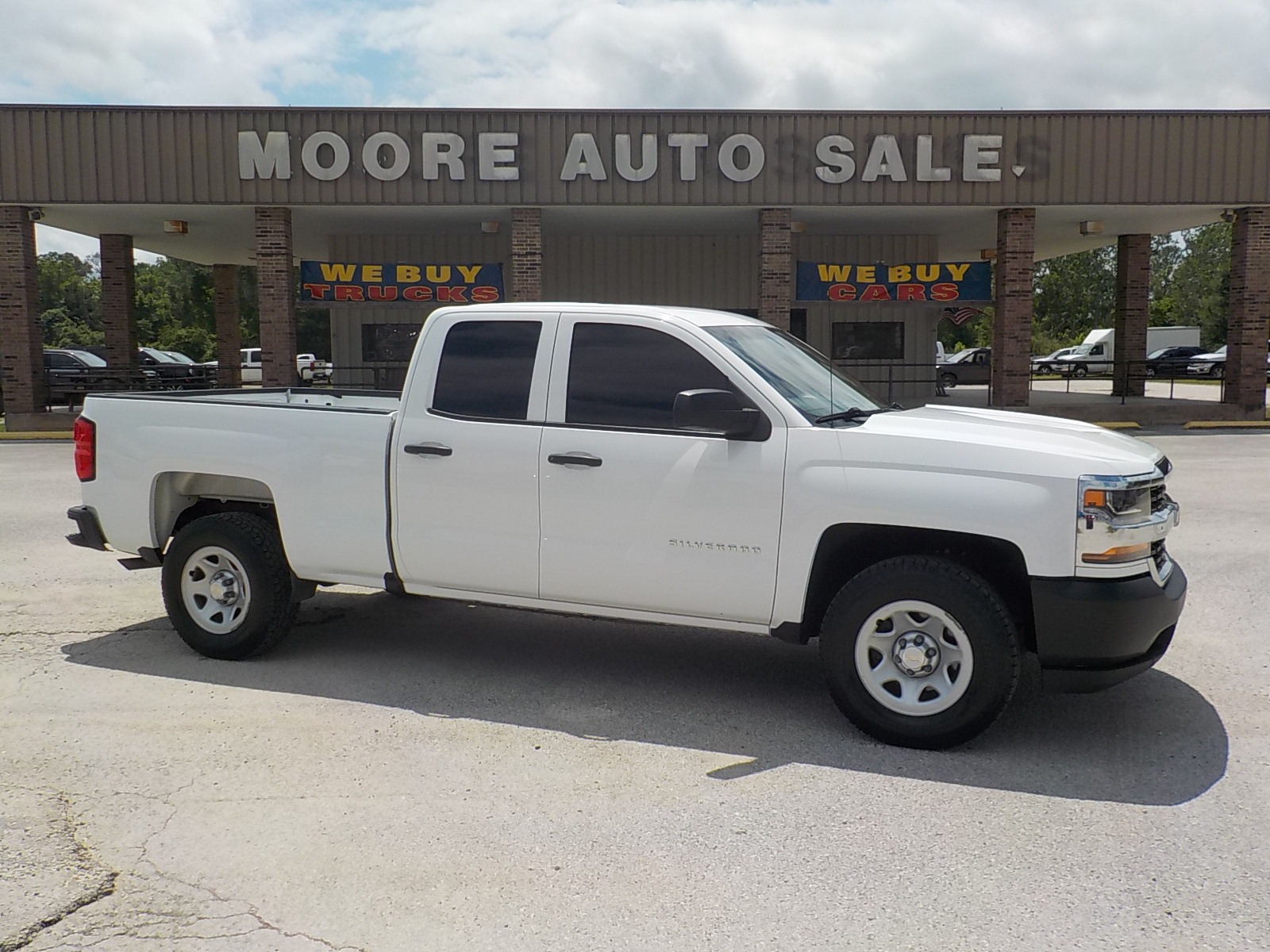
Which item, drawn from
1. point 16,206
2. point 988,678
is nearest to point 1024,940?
point 988,678

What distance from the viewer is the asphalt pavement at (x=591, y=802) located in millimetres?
3428

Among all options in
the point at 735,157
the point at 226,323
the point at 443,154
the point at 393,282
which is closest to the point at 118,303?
the point at 226,323

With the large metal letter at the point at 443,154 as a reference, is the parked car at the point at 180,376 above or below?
below

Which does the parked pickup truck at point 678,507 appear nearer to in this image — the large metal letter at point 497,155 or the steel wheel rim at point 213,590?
the steel wheel rim at point 213,590

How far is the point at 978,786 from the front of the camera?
4.45 metres

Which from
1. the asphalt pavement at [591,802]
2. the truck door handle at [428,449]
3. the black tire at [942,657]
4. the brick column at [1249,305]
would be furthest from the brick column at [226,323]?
the black tire at [942,657]

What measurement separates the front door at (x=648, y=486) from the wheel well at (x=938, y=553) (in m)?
0.22

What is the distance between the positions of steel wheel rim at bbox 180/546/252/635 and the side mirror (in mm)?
2808

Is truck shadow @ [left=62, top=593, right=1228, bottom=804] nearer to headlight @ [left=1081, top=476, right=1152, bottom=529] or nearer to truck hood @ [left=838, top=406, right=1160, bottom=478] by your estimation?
headlight @ [left=1081, top=476, right=1152, bottom=529]

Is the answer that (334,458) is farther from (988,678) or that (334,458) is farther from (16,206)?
(16,206)

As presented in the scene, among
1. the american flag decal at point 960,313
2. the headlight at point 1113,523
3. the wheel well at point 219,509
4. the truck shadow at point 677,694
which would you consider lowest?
the truck shadow at point 677,694

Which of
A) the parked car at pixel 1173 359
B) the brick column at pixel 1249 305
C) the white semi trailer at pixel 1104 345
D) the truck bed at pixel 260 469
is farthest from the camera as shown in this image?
the white semi trailer at pixel 1104 345

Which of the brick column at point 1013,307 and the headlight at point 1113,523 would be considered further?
the brick column at point 1013,307

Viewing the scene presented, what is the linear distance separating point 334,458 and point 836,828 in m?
3.19
